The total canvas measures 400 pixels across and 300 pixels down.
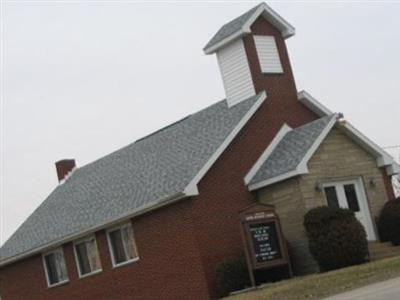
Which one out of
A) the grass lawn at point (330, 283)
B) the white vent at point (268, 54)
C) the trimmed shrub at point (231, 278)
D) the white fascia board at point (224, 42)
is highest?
the white fascia board at point (224, 42)

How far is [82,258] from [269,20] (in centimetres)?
1045

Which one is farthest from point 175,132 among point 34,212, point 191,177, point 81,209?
point 34,212

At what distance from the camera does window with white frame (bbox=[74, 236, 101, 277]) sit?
95.9 feet

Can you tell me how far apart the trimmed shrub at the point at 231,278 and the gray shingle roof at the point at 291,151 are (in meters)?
2.93

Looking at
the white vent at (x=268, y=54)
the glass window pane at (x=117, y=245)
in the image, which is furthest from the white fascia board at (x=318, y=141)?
the glass window pane at (x=117, y=245)

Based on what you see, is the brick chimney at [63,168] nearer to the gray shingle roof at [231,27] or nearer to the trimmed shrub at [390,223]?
the gray shingle roof at [231,27]

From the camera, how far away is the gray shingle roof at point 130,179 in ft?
87.8

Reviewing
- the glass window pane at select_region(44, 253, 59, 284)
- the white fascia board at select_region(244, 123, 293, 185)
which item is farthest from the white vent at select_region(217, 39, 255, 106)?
the glass window pane at select_region(44, 253, 59, 284)

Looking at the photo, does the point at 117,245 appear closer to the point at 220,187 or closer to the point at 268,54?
the point at 220,187

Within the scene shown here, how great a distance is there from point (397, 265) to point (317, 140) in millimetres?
5581

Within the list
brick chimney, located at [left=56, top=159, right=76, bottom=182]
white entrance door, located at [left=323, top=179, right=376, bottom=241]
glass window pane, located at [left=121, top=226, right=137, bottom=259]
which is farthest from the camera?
brick chimney, located at [left=56, top=159, right=76, bottom=182]

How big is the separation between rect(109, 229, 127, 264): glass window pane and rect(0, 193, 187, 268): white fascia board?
0.51m

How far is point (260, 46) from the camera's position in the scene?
28.7 metres

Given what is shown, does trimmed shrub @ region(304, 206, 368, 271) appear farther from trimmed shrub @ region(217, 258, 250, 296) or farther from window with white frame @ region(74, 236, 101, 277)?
window with white frame @ region(74, 236, 101, 277)
